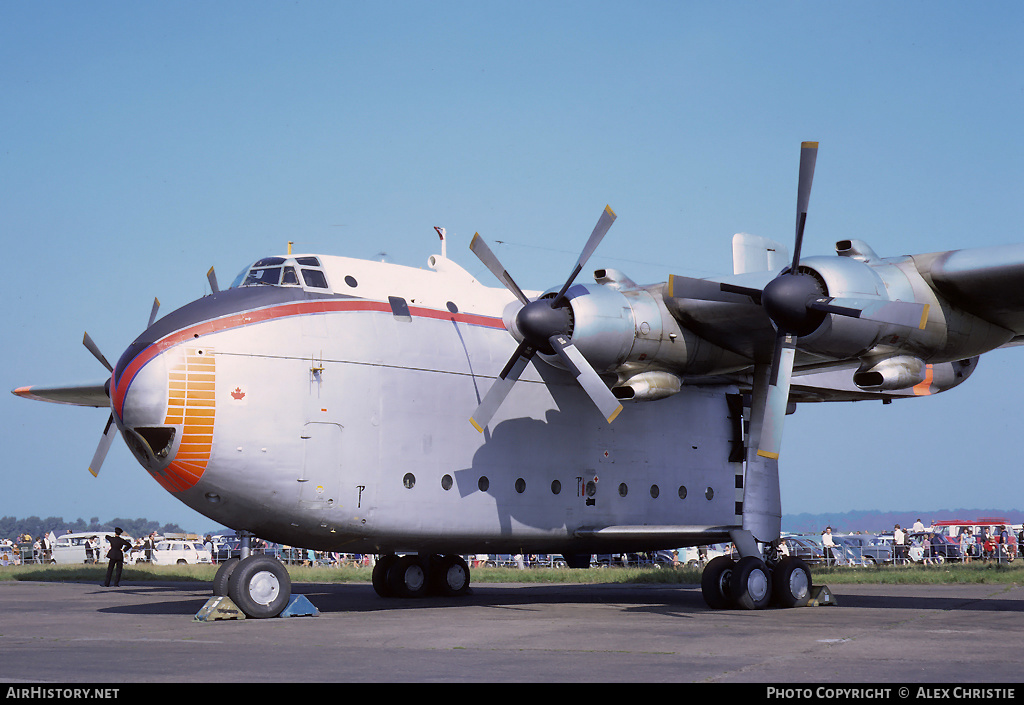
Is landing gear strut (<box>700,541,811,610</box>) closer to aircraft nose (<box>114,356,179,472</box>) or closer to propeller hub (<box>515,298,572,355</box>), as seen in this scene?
propeller hub (<box>515,298,572,355</box>)

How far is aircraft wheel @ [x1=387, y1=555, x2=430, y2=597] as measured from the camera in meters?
17.3

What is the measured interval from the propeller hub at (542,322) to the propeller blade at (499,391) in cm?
23

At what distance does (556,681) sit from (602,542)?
949cm

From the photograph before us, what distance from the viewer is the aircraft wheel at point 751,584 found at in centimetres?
1434

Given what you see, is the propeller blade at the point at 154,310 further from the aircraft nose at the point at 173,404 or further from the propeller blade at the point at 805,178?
the propeller blade at the point at 805,178

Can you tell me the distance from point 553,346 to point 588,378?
0.70 meters

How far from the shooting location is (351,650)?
9.40 m

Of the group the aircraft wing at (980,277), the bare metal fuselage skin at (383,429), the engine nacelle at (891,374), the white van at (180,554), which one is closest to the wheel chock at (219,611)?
the bare metal fuselage skin at (383,429)

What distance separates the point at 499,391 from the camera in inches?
575

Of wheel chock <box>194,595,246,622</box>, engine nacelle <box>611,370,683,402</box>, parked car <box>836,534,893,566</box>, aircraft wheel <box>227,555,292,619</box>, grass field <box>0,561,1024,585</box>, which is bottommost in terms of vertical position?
parked car <box>836,534,893,566</box>

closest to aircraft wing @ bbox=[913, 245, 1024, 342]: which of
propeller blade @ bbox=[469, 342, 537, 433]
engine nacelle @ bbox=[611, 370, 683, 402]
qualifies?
engine nacelle @ bbox=[611, 370, 683, 402]

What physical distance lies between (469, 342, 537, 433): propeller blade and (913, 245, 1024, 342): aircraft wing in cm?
567

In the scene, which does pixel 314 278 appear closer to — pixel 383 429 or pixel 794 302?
pixel 383 429

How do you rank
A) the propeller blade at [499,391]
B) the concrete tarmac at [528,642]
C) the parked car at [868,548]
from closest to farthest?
the concrete tarmac at [528,642] < the propeller blade at [499,391] < the parked car at [868,548]
